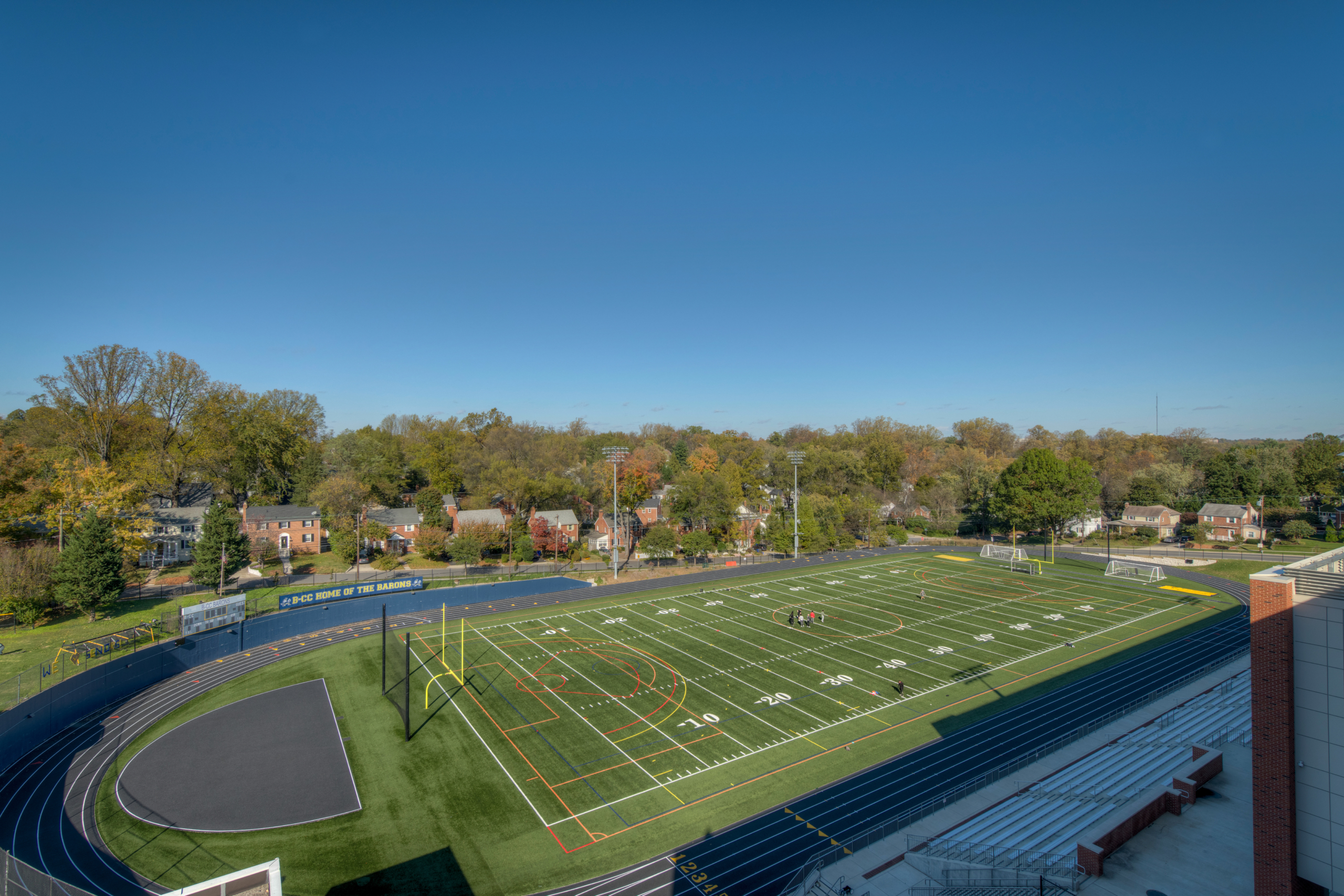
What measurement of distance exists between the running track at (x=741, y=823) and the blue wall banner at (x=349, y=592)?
850cm

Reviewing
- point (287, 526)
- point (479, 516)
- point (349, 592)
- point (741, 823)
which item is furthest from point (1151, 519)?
point (287, 526)

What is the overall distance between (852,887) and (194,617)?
35.7 metres

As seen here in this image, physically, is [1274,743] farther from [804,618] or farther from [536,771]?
[804,618]

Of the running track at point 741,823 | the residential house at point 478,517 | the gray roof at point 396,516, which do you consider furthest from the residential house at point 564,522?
the running track at point 741,823

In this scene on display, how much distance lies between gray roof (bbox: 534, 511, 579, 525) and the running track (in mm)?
38020

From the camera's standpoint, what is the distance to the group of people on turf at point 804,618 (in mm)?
37281

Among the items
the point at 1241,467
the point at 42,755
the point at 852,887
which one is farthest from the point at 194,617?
the point at 1241,467

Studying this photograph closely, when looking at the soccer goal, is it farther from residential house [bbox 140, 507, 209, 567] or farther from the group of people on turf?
residential house [bbox 140, 507, 209, 567]

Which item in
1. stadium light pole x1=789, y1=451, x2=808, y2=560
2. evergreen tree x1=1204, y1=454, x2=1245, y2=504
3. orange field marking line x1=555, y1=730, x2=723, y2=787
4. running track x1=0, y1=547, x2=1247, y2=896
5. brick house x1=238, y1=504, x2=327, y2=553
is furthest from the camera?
evergreen tree x1=1204, y1=454, x2=1245, y2=504

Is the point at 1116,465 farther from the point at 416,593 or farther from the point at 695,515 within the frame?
the point at 416,593

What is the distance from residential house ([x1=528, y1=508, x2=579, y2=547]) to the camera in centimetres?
6153

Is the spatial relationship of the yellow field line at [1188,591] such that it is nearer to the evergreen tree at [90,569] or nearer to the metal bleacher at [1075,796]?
the metal bleacher at [1075,796]

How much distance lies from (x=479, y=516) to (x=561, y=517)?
9.22 metres

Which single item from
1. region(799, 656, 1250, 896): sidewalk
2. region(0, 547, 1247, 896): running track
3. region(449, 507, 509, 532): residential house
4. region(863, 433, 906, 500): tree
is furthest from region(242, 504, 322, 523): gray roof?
region(863, 433, 906, 500): tree
